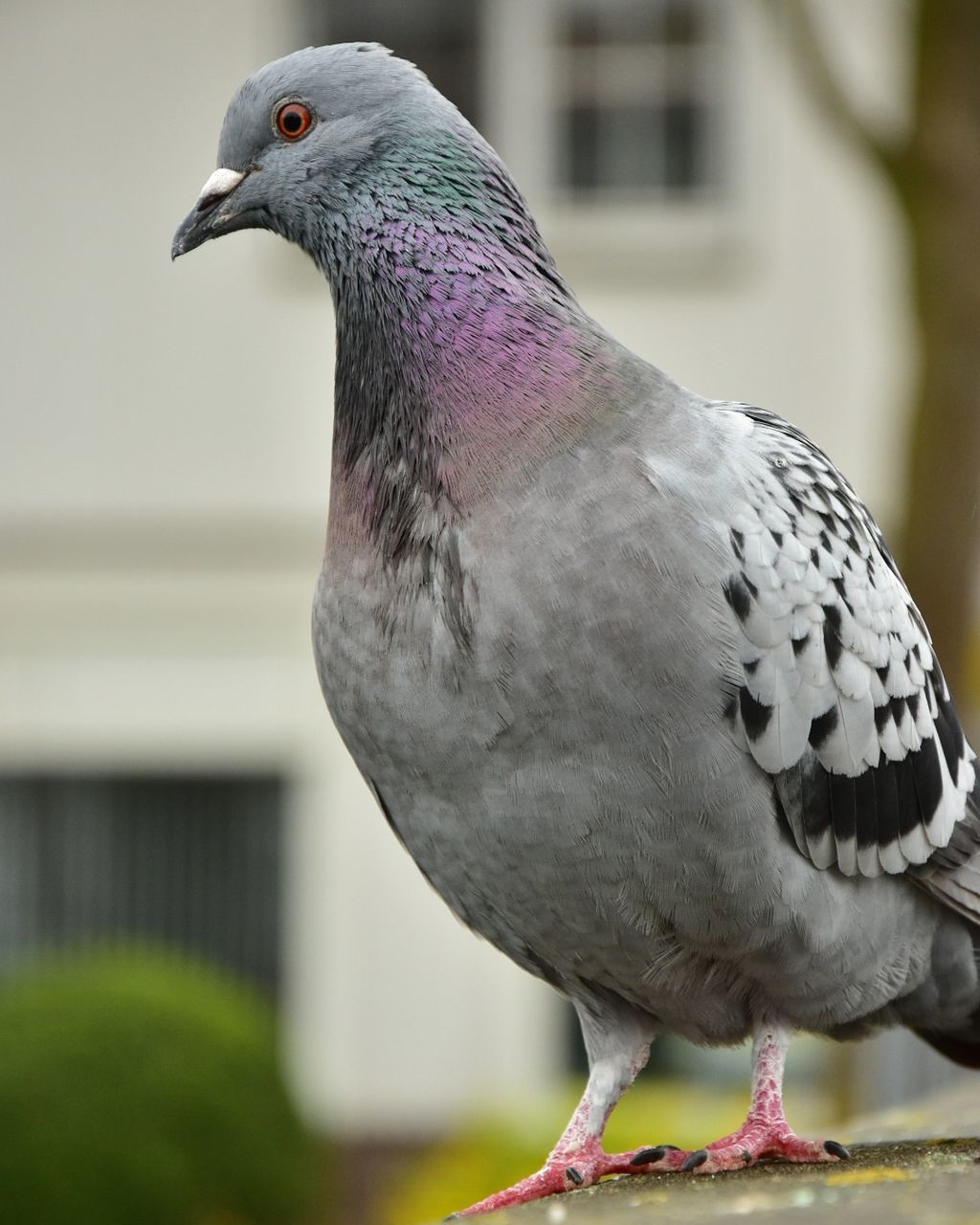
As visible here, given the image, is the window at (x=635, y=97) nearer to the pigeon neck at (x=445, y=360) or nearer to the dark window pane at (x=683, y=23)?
the dark window pane at (x=683, y=23)

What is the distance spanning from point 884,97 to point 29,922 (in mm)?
8936

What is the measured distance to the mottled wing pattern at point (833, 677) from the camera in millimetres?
3340

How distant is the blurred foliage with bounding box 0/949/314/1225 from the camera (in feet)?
Result: 24.2

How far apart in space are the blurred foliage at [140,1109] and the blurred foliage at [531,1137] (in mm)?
749

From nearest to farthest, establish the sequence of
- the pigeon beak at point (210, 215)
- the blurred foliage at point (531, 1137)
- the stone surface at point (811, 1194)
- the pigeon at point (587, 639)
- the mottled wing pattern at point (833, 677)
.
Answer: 1. the stone surface at point (811, 1194)
2. the pigeon at point (587, 639)
3. the mottled wing pattern at point (833, 677)
4. the pigeon beak at point (210, 215)
5. the blurred foliage at point (531, 1137)

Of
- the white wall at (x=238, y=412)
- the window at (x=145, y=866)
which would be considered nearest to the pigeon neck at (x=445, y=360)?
the white wall at (x=238, y=412)

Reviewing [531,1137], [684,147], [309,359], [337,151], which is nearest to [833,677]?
[337,151]

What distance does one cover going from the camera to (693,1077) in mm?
12602

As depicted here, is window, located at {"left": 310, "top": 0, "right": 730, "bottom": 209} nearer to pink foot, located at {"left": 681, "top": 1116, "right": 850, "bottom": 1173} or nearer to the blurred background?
the blurred background

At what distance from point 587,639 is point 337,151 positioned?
1.16 metres

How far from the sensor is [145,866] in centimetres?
1372

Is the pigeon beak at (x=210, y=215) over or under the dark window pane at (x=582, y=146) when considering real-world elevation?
under

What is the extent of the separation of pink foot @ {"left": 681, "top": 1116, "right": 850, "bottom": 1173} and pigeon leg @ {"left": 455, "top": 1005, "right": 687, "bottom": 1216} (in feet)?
0.47

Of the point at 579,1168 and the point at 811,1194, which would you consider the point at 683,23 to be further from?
the point at 811,1194
